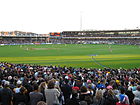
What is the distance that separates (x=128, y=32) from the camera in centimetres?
12431

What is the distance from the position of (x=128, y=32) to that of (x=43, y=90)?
12623 centimetres

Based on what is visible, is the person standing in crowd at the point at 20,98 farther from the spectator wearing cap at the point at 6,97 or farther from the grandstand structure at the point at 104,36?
the grandstand structure at the point at 104,36

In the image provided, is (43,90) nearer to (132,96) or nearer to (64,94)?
(64,94)

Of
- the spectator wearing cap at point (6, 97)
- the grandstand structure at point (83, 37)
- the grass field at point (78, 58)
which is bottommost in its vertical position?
the grass field at point (78, 58)

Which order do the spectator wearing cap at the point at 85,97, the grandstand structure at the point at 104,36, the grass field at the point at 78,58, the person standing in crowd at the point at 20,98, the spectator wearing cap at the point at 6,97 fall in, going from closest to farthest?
the spectator wearing cap at the point at 85,97 < the person standing in crowd at the point at 20,98 < the spectator wearing cap at the point at 6,97 < the grass field at the point at 78,58 < the grandstand structure at the point at 104,36

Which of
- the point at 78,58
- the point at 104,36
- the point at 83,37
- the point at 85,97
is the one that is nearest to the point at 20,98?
the point at 85,97

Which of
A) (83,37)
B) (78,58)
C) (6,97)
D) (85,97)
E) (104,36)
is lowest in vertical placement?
(78,58)

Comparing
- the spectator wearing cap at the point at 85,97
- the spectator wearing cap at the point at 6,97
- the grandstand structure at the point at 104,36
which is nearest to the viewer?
the spectator wearing cap at the point at 85,97

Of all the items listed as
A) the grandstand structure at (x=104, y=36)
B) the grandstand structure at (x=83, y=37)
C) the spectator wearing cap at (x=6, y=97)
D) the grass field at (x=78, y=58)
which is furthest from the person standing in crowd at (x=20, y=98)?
the grandstand structure at (x=83, y=37)

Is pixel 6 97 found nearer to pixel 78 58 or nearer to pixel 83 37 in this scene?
pixel 78 58

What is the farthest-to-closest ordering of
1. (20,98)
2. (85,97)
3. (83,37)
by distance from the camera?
(83,37), (20,98), (85,97)

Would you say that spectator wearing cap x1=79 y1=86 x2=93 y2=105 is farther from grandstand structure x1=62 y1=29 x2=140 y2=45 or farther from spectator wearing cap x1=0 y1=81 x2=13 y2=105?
grandstand structure x1=62 y1=29 x2=140 y2=45

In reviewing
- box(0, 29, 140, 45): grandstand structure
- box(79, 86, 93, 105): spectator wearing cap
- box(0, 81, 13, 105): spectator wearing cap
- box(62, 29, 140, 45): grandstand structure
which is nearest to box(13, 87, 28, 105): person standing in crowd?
box(0, 81, 13, 105): spectator wearing cap

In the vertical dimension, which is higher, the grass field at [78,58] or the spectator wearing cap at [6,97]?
the spectator wearing cap at [6,97]
